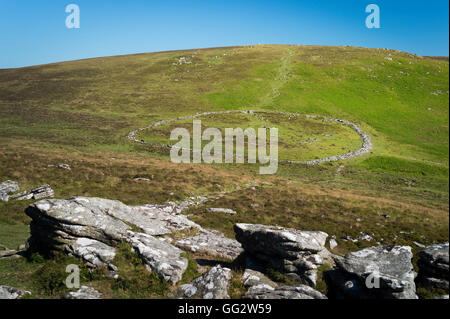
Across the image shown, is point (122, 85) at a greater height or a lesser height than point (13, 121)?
greater

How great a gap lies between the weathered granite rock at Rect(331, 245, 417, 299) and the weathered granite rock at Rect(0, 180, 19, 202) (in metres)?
28.8

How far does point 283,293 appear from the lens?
1105 cm

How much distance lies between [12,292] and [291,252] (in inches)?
479

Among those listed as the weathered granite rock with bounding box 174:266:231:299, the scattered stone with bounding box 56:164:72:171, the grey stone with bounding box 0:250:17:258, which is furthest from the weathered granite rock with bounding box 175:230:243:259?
the scattered stone with bounding box 56:164:72:171

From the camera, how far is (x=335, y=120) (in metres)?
77.2

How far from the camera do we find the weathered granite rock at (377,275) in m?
10.2

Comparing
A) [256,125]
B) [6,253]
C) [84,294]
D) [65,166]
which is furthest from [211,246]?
[256,125]

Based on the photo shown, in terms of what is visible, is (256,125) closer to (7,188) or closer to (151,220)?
(7,188)

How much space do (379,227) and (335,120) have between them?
57.2 metres

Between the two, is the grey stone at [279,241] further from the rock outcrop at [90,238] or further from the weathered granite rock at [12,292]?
the weathered granite rock at [12,292]

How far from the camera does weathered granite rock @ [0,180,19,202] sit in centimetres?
→ 2589
